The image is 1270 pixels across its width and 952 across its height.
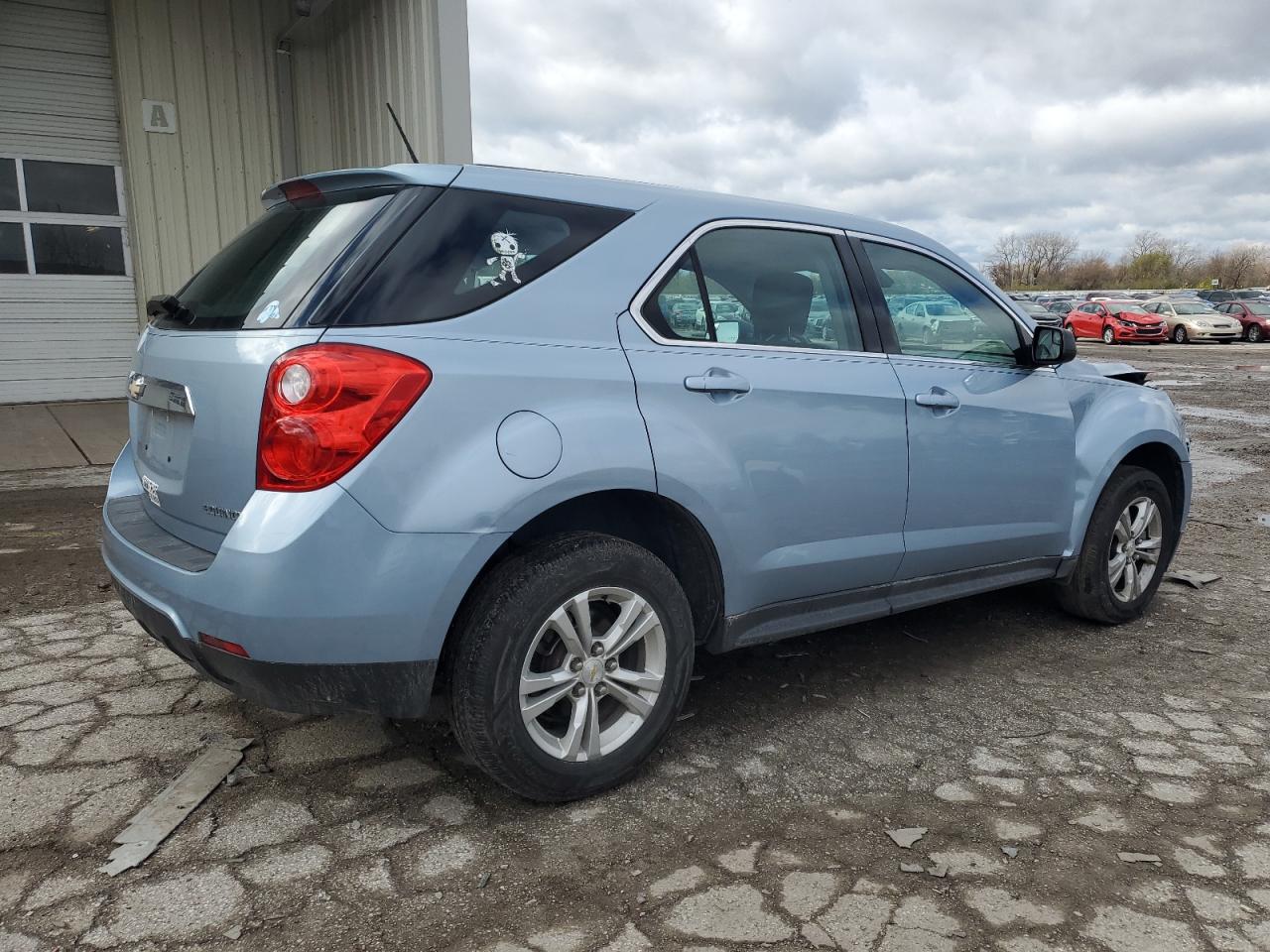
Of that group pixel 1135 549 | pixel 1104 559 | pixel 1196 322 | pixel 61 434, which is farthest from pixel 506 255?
pixel 1196 322

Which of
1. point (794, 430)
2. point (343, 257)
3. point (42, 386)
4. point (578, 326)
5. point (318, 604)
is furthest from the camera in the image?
point (42, 386)

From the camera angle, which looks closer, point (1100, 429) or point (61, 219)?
point (1100, 429)

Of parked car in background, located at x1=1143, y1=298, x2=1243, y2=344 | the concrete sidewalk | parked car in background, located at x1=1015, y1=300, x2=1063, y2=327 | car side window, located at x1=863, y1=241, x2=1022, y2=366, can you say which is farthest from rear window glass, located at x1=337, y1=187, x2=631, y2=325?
parked car in background, located at x1=1143, y1=298, x2=1243, y2=344

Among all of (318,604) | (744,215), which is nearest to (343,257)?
(318,604)

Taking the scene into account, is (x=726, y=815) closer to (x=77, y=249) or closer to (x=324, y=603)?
(x=324, y=603)

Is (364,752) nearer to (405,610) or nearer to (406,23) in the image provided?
(405,610)

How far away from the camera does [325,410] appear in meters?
2.31

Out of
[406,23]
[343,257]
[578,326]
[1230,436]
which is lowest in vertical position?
[1230,436]

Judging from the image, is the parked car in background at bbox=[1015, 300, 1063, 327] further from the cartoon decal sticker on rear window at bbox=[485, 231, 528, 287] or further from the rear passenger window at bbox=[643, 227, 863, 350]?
the cartoon decal sticker on rear window at bbox=[485, 231, 528, 287]

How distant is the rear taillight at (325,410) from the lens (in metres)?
2.30

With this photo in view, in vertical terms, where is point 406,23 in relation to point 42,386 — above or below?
above

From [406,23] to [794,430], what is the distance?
6.32 metres

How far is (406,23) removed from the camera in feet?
25.7

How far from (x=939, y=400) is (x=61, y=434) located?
757 centimetres
